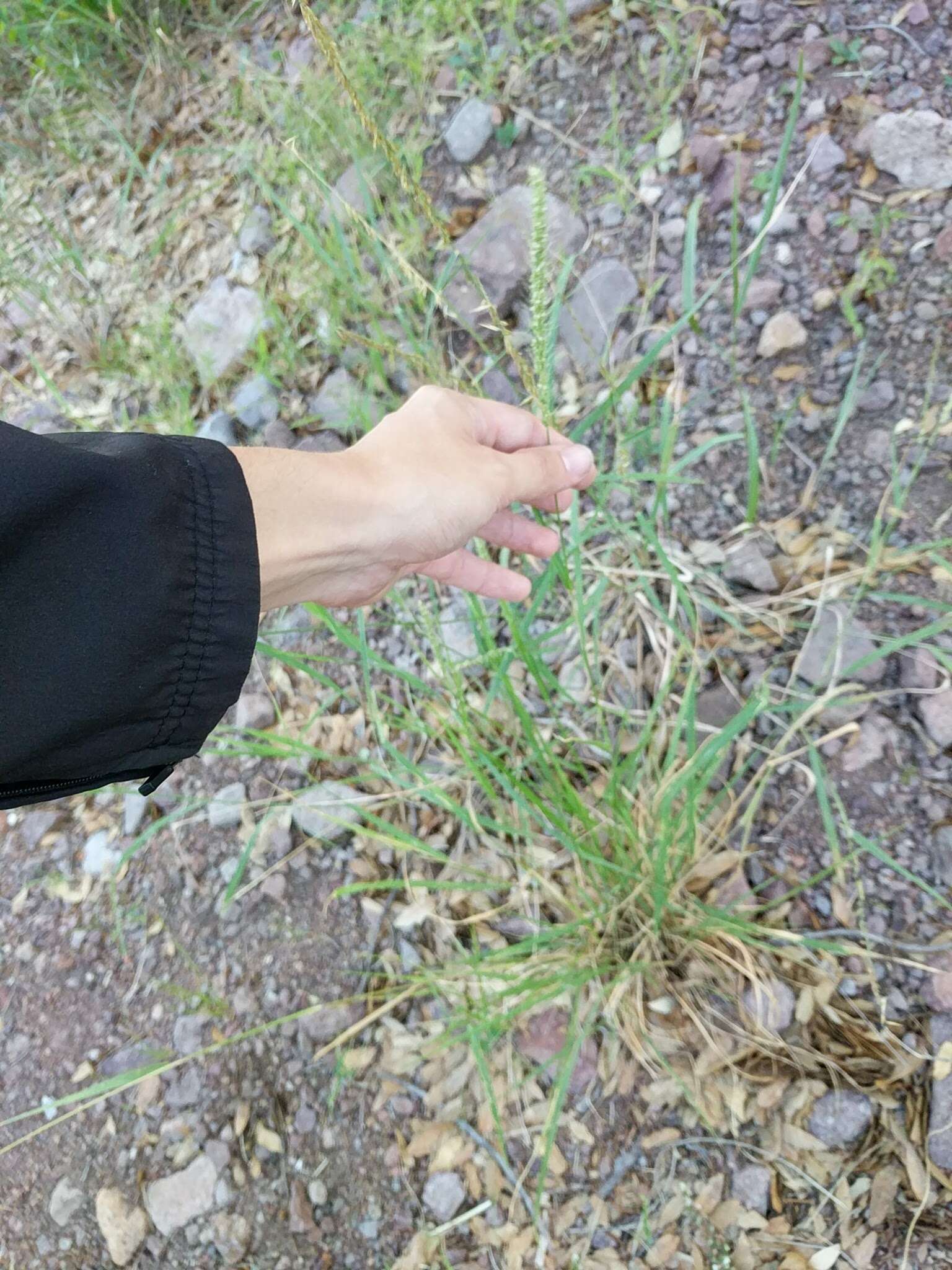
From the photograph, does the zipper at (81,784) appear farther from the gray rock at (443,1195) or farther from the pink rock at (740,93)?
the pink rock at (740,93)

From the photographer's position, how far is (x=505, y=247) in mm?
1785

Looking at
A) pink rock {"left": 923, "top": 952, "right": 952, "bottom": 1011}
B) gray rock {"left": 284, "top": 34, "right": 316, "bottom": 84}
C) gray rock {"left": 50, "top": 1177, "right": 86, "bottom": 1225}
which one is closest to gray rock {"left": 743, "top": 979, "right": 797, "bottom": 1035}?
pink rock {"left": 923, "top": 952, "right": 952, "bottom": 1011}

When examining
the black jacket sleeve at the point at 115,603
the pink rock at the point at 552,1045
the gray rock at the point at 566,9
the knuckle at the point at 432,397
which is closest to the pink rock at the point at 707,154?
the gray rock at the point at 566,9

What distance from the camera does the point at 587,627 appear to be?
1.56m

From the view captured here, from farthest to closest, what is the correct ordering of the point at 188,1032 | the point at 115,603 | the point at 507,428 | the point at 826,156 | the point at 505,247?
the point at 505,247 → the point at 826,156 → the point at 188,1032 → the point at 507,428 → the point at 115,603

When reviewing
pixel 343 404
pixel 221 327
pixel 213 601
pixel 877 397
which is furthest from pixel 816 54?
pixel 213 601

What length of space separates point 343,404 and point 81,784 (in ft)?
3.73

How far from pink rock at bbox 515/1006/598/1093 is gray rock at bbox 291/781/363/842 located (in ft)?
1.46

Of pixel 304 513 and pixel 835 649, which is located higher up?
pixel 304 513

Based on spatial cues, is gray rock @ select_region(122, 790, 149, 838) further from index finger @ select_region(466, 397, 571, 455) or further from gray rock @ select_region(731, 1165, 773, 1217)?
gray rock @ select_region(731, 1165, 773, 1217)

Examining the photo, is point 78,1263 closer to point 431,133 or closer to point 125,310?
point 125,310

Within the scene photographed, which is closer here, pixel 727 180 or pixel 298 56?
pixel 727 180

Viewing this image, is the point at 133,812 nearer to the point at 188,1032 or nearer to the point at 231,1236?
the point at 188,1032

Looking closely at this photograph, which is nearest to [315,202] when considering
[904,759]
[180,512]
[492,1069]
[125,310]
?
[125,310]
